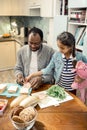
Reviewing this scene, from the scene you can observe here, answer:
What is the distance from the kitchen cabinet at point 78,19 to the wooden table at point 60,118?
35.8 inches

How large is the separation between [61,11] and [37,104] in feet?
A: 5.52

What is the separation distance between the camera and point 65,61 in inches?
64.6

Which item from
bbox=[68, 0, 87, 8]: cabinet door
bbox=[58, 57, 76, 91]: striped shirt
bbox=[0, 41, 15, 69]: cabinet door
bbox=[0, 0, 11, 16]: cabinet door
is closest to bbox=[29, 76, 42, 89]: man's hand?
bbox=[58, 57, 76, 91]: striped shirt

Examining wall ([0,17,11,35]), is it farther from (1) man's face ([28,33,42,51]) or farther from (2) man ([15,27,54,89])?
(1) man's face ([28,33,42,51])

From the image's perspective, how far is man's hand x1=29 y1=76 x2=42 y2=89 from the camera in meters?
1.47

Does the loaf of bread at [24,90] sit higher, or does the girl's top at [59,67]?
the girl's top at [59,67]

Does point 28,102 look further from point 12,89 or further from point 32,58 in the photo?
point 32,58

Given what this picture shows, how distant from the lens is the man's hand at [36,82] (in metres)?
1.47

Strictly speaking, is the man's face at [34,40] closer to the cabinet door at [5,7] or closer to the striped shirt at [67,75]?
the striped shirt at [67,75]

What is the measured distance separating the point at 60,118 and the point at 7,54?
11.1 ft

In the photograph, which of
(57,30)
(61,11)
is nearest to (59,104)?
(57,30)

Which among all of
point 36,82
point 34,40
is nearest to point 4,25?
point 34,40

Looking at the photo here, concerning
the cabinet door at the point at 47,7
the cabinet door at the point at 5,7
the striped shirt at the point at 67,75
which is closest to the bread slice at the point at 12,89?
the striped shirt at the point at 67,75

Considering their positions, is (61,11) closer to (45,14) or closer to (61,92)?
(45,14)
